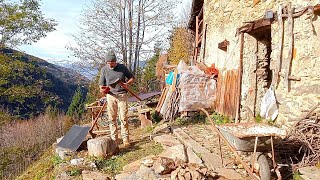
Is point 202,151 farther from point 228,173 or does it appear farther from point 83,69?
point 83,69

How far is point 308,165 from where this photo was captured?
440cm

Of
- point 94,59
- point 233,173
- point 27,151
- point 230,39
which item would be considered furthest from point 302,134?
point 94,59

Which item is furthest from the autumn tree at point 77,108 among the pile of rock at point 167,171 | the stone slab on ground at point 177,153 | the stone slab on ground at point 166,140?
the pile of rock at point 167,171

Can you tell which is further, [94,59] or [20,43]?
[94,59]

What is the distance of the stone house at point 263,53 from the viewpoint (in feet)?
16.8

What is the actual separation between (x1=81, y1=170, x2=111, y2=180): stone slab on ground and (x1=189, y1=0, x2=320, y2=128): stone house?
8.08 feet

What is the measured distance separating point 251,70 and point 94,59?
11205 millimetres

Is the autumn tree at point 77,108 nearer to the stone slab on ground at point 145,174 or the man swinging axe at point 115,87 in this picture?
the man swinging axe at point 115,87

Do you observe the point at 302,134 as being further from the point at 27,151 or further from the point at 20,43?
the point at 20,43

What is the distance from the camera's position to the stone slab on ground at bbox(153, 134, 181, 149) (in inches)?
236

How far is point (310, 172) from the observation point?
13.5ft

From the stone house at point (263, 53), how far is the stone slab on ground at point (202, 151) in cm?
95

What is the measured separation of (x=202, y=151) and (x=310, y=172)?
67.8 inches

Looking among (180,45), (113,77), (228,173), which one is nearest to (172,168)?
(228,173)
